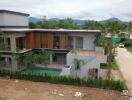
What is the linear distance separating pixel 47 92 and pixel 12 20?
1887cm

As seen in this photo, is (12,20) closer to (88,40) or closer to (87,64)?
(88,40)

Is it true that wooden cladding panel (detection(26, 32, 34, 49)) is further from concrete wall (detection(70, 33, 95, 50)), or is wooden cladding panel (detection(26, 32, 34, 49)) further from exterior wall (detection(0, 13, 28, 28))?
concrete wall (detection(70, 33, 95, 50))

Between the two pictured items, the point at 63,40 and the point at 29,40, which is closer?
the point at 63,40

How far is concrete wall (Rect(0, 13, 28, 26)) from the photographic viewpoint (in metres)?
31.2

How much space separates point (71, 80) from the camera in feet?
69.4

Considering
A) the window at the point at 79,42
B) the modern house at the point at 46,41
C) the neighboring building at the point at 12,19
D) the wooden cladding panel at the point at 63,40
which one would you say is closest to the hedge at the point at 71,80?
the modern house at the point at 46,41

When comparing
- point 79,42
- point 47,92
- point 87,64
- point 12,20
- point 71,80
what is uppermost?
point 12,20

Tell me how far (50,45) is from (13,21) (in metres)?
8.64

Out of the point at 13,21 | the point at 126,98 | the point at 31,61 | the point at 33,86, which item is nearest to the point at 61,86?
the point at 33,86

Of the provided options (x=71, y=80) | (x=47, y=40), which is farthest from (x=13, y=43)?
(x=71, y=80)

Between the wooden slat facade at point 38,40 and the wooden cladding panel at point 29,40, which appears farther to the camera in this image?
the wooden slat facade at point 38,40

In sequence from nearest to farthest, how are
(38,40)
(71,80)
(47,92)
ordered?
(47,92) < (71,80) < (38,40)

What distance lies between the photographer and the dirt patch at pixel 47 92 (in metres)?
17.8

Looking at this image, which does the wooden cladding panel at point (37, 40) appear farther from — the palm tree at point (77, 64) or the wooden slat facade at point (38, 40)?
the palm tree at point (77, 64)
